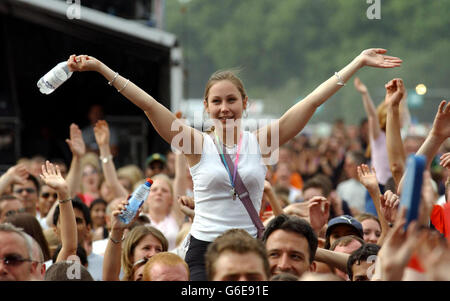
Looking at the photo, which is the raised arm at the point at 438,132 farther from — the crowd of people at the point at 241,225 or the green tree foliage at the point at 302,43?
the green tree foliage at the point at 302,43

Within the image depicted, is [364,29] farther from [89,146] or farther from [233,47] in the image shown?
[89,146]

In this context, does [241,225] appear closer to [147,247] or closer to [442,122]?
[147,247]

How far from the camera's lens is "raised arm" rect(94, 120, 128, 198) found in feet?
23.6

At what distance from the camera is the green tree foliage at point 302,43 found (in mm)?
38438

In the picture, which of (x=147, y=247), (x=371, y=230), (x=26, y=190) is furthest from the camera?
(x=26, y=190)

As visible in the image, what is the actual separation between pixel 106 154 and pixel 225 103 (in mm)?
2978

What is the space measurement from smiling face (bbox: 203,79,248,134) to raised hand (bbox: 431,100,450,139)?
1.06 meters

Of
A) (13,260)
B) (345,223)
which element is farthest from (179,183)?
(13,260)

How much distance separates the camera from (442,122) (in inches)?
178

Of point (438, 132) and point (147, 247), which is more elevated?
point (438, 132)

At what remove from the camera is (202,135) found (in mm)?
4418

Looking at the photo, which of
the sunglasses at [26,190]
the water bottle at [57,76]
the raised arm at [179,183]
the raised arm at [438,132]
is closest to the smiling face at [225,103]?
the water bottle at [57,76]
